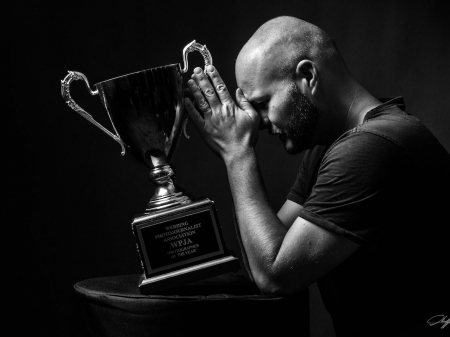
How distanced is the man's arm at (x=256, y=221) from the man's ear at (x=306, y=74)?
129 mm

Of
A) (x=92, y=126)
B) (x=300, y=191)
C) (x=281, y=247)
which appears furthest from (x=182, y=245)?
(x=92, y=126)

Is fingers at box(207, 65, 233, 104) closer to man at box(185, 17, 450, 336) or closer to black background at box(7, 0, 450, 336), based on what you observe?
man at box(185, 17, 450, 336)

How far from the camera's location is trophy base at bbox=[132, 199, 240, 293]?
1.26 metres

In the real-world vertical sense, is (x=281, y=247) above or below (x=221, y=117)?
below

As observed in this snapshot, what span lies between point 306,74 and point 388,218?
0.39 m

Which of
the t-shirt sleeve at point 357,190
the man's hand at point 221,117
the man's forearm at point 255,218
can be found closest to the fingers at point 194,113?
the man's hand at point 221,117

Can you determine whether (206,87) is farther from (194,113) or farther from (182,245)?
(182,245)

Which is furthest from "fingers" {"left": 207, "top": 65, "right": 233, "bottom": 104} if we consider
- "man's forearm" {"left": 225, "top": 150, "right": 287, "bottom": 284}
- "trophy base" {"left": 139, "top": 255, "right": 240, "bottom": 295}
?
"trophy base" {"left": 139, "top": 255, "right": 240, "bottom": 295}

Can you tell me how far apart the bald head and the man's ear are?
13 mm

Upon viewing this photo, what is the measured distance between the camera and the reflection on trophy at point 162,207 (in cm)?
127

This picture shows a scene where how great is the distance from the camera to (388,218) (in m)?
1.20

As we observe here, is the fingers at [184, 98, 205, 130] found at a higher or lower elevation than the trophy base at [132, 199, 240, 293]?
higher

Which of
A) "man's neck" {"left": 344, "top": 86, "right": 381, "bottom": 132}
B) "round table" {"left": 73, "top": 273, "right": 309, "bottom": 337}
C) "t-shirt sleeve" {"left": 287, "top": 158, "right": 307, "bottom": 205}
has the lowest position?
"round table" {"left": 73, "top": 273, "right": 309, "bottom": 337}

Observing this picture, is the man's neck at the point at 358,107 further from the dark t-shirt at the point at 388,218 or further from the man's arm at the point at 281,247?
the man's arm at the point at 281,247
